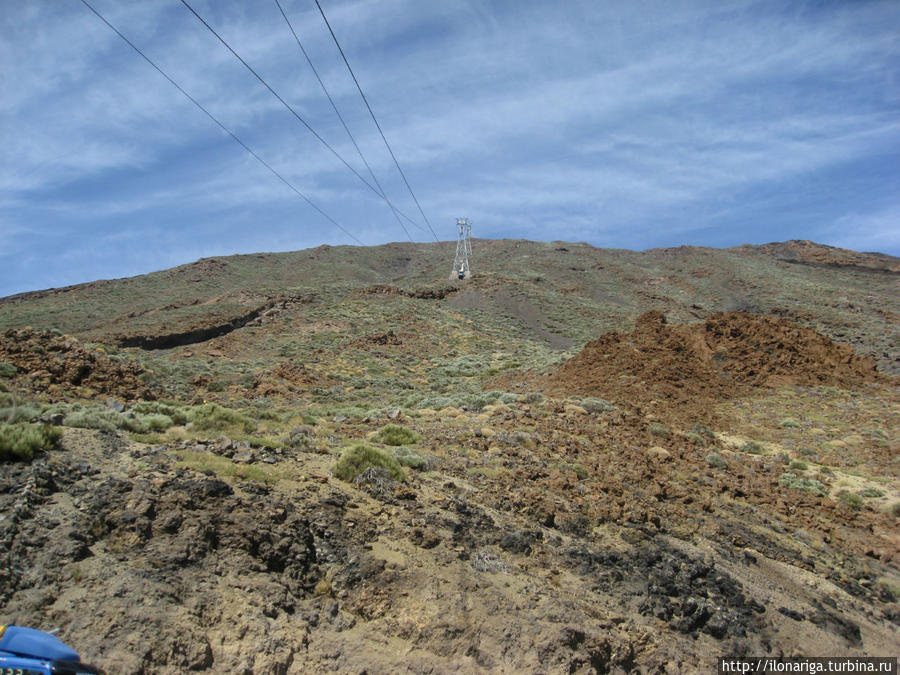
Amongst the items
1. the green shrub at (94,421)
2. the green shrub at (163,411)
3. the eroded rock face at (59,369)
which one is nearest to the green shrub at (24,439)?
the green shrub at (94,421)

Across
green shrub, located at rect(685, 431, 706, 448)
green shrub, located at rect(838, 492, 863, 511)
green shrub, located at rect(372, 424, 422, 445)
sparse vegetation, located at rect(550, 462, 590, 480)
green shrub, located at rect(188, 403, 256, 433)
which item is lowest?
green shrub, located at rect(838, 492, 863, 511)

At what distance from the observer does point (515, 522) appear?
827cm

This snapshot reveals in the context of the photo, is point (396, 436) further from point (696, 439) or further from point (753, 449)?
point (753, 449)

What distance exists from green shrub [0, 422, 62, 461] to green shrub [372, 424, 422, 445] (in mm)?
5892

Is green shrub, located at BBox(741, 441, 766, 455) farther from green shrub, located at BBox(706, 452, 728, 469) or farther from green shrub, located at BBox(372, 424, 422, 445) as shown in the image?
green shrub, located at BBox(372, 424, 422, 445)

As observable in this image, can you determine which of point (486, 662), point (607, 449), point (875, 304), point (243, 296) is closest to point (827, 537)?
point (607, 449)

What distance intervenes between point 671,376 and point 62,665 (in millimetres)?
22057

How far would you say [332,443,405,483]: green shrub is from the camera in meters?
8.37

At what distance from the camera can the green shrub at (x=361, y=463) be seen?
8367mm

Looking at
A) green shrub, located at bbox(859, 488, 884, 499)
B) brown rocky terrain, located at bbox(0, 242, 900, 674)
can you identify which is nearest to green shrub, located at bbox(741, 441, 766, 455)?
brown rocky terrain, located at bbox(0, 242, 900, 674)

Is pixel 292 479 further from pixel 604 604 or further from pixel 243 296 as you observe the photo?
pixel 243 296

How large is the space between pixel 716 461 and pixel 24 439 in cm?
1431

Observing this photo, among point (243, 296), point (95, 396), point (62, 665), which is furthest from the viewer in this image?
point (243, 296)

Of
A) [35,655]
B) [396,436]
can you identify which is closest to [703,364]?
[396,436]
